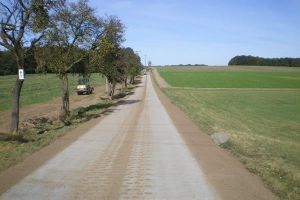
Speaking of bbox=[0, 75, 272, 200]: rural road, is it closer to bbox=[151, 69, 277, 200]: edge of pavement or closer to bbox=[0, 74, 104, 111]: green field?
bbox=[151, 69, 277, 200]: edge of pavement

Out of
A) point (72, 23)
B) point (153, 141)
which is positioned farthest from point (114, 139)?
point (72, 23)

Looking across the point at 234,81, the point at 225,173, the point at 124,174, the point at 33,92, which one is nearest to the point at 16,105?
the point at 124,174

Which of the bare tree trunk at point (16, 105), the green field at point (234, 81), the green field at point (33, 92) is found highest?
the bare tree trunk at point (16, 105)

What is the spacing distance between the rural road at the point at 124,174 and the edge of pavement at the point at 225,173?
0.04m

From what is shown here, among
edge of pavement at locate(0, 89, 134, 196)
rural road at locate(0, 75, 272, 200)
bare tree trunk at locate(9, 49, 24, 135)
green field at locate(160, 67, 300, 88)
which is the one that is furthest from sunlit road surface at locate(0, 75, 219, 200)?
green field at locate(160, 67, 300, 88)

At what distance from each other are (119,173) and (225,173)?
259 centimetres

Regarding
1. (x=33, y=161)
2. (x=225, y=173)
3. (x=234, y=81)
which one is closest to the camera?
(x=225, y=173)

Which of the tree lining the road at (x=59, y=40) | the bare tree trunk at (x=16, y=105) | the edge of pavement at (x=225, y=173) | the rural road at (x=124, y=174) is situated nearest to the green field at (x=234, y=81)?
the tree lining the road at (x=59, y=40)

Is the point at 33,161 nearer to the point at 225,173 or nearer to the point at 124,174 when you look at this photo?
the point at 124,174

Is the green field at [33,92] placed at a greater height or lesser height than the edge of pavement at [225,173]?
lesser

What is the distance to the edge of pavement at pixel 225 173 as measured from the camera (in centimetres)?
833

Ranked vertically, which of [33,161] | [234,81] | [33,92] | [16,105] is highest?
[16,105]

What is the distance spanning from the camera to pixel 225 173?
10125 millimetres

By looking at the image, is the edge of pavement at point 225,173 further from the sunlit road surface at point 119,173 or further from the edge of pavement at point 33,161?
the edge of pavement at point 33,161
